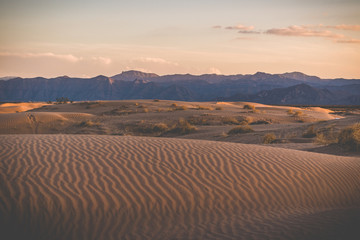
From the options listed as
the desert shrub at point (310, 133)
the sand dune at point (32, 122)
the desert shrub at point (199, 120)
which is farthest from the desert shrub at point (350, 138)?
the sand dune at point (32, 122)

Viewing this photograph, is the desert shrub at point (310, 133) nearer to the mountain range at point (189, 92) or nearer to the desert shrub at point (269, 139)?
the desert shrub at point (269, 139)

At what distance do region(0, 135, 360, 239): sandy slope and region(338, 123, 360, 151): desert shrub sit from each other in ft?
9.88

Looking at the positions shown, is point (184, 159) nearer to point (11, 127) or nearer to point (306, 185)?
point (306, 185)

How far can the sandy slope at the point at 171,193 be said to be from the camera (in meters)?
4.78

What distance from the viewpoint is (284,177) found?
702 cm

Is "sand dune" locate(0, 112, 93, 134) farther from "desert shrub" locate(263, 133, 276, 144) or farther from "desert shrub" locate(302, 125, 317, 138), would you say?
"desert shrub" locate(302, 125, 317, 138)

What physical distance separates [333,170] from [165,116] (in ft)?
58.5

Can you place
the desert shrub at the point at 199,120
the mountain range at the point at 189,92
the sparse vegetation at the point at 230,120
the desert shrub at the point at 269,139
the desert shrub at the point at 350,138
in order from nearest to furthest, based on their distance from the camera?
the desert shrub at the point at 350,138, the desert shrub at the point at 269,139, the desert shrub at the point at 199,120, the sparse vegetation at the point at 230,120, the mountain range at the point at 189,92

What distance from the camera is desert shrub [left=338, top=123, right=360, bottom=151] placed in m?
11.2

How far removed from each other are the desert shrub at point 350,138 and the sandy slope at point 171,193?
9.88 ft

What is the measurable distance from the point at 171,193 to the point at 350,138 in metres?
8.14

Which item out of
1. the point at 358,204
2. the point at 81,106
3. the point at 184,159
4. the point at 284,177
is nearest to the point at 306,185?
the point at 284,177

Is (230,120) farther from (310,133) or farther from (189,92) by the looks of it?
(189,92)

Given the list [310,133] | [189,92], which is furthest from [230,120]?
[189,92]
